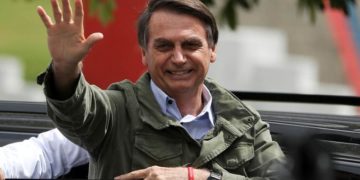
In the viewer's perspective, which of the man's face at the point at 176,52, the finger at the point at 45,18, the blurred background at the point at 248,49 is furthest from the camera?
the blurred background at the point at 248,49

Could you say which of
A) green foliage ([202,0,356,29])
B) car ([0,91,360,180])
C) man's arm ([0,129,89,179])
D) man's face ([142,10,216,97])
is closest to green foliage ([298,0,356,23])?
green foliage ([202,0,356,29])

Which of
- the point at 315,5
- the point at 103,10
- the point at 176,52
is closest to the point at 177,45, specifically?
the point at 176,52

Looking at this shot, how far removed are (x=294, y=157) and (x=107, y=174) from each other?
134 cm

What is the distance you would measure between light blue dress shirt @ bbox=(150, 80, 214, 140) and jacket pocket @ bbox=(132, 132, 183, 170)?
0.34 feet

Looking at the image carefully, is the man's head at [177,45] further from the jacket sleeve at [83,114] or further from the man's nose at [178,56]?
the jacket sleeve at [83,114]

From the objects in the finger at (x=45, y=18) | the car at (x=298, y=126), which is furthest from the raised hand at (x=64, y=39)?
the car at (x=298, y=126)

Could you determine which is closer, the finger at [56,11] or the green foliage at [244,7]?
the finger at [56,11]

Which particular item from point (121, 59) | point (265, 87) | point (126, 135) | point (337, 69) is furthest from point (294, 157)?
point (337, 69)

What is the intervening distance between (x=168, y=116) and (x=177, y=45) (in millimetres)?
→ 208

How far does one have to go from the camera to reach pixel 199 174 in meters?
2.69

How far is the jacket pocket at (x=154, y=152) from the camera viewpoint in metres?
2.76

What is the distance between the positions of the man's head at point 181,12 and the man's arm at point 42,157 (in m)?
0.38

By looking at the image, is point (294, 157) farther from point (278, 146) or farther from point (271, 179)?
point (278, 146)

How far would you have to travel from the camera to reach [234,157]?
112 inches
